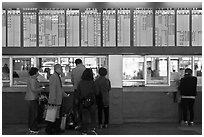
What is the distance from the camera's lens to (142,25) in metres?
9.91

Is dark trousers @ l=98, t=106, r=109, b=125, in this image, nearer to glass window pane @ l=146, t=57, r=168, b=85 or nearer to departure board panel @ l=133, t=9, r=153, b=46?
glass window pane @ l=146, t=57, r=168, b=85

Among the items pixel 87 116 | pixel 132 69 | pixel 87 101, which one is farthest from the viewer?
pixel 132 69

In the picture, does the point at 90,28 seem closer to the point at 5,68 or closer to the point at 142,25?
the point at 142,25

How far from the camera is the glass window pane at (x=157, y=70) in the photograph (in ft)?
33.6

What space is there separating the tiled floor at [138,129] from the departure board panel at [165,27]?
6.95 feet

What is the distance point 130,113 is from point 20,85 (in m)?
2.99

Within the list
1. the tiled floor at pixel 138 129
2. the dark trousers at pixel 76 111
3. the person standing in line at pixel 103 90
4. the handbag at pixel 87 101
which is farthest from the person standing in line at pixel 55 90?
the person standing in line at pixel 103 90

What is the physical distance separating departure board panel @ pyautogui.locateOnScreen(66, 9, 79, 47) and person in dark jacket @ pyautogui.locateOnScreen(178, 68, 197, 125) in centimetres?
286

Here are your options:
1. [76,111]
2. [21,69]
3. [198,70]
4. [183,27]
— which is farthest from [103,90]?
[198,70]

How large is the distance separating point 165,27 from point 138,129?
8.93 ft

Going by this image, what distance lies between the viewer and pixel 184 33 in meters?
9.98

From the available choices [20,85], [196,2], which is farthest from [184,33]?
[20,85]

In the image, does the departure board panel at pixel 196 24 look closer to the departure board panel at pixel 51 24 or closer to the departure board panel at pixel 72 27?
the departure board panel at pixel 72 27

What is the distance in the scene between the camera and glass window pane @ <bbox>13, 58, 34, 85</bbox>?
1012 centimetres
